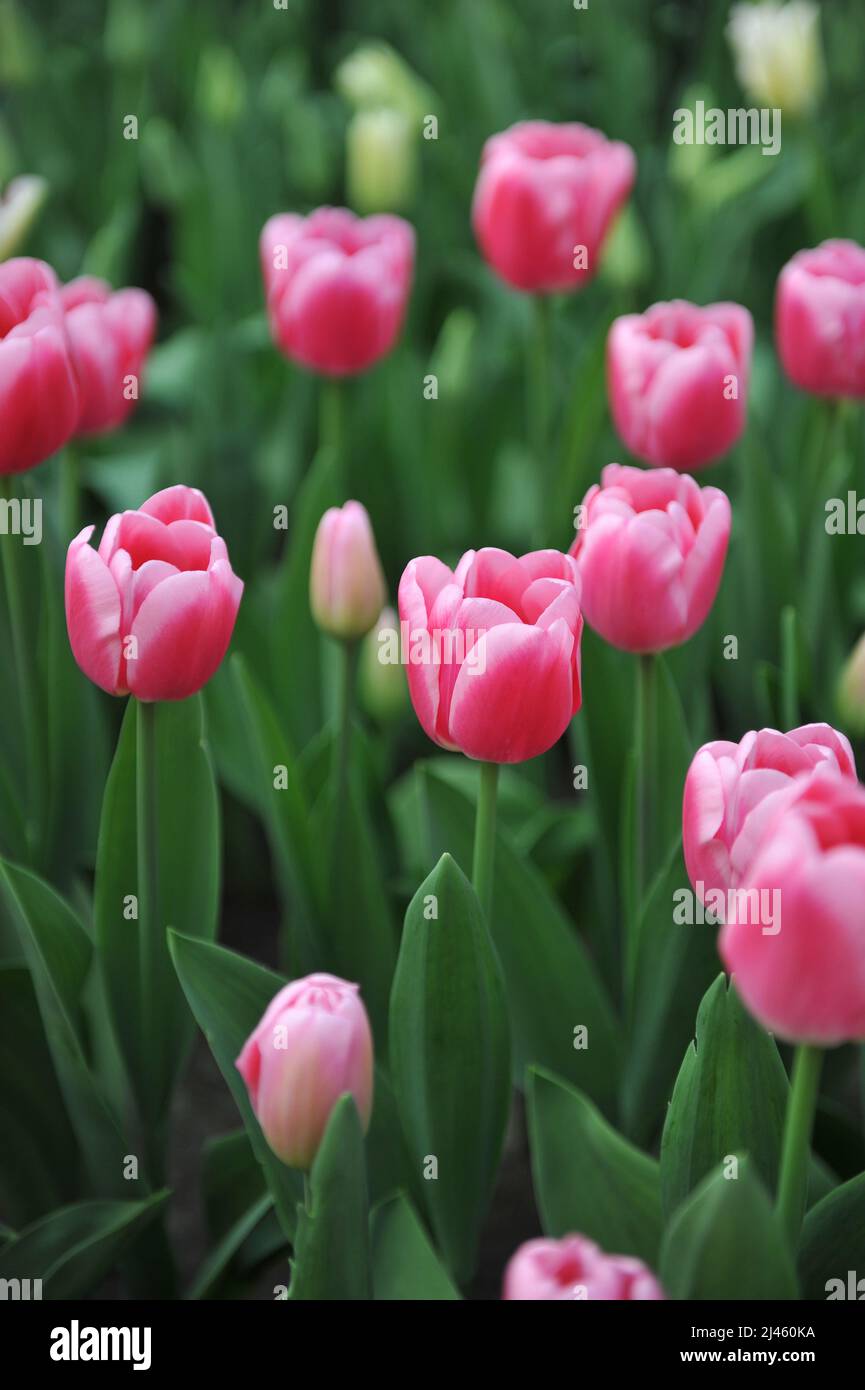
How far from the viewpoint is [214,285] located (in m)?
2.07

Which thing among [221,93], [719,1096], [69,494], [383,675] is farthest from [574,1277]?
[221,93]

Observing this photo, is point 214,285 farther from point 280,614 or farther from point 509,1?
point 509,1

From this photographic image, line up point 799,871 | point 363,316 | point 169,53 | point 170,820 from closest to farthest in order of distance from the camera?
point 799,871
point 170,820
point 363,316
point 169,53

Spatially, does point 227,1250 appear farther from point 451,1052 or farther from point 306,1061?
point 306,1061

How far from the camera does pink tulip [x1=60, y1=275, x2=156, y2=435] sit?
117cm

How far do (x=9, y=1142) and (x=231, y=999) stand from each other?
25 cm

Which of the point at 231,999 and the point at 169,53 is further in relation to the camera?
the point at 169,53

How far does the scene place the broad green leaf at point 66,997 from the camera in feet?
2.92

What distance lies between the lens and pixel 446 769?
1.36 meters

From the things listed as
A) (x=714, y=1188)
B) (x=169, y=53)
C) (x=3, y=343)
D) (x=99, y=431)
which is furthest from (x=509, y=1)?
(x=714, y=1188)

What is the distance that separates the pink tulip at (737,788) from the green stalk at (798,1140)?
0.08m

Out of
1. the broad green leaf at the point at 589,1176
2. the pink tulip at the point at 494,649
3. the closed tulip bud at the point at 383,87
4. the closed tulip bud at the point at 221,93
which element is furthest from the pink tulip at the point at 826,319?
the closed tulip bud at the point at 221,93

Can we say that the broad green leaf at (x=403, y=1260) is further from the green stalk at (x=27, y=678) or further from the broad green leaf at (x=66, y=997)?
the green stalk at (x=27, y=678)

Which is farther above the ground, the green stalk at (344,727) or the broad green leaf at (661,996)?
the green stalk at (344,727)
